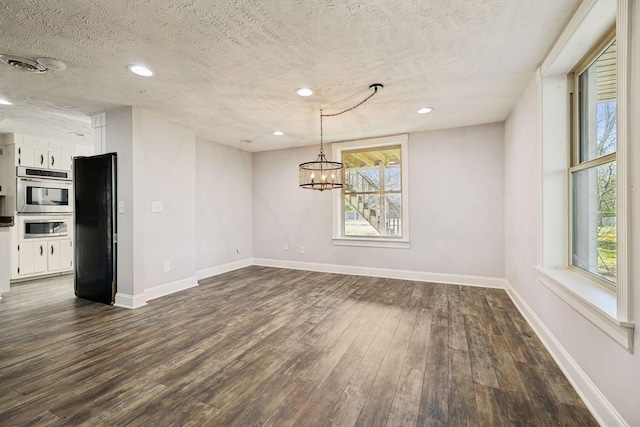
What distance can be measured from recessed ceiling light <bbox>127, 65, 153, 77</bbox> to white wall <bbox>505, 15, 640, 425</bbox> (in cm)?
329

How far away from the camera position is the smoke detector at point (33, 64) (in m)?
2.29

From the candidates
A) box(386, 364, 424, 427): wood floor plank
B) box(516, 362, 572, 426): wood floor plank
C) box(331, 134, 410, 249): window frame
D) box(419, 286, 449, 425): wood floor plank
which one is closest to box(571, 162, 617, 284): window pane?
box(516, 362, 572, 426): wood floor plank

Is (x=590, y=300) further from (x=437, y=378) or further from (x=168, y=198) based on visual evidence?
(x=168, y=198)

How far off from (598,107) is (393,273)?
340 cm

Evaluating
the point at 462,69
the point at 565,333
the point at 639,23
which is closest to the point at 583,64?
the point at 462,69

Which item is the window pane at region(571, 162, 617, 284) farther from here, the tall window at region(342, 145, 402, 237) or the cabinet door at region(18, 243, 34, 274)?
the cabinet door at region(18, 243, 34, 274)

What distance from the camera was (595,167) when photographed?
1.97 m

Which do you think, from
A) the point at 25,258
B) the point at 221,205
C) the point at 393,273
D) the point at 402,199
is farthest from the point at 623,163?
the point at 25,258

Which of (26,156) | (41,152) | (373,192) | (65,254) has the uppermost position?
(41,152)

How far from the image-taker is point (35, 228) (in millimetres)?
4828

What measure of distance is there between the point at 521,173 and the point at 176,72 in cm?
371

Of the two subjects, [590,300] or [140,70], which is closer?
[590,300]

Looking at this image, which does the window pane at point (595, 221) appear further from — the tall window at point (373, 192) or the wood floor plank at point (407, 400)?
the tall window at point (373, 192)

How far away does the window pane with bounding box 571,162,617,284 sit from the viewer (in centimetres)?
176
